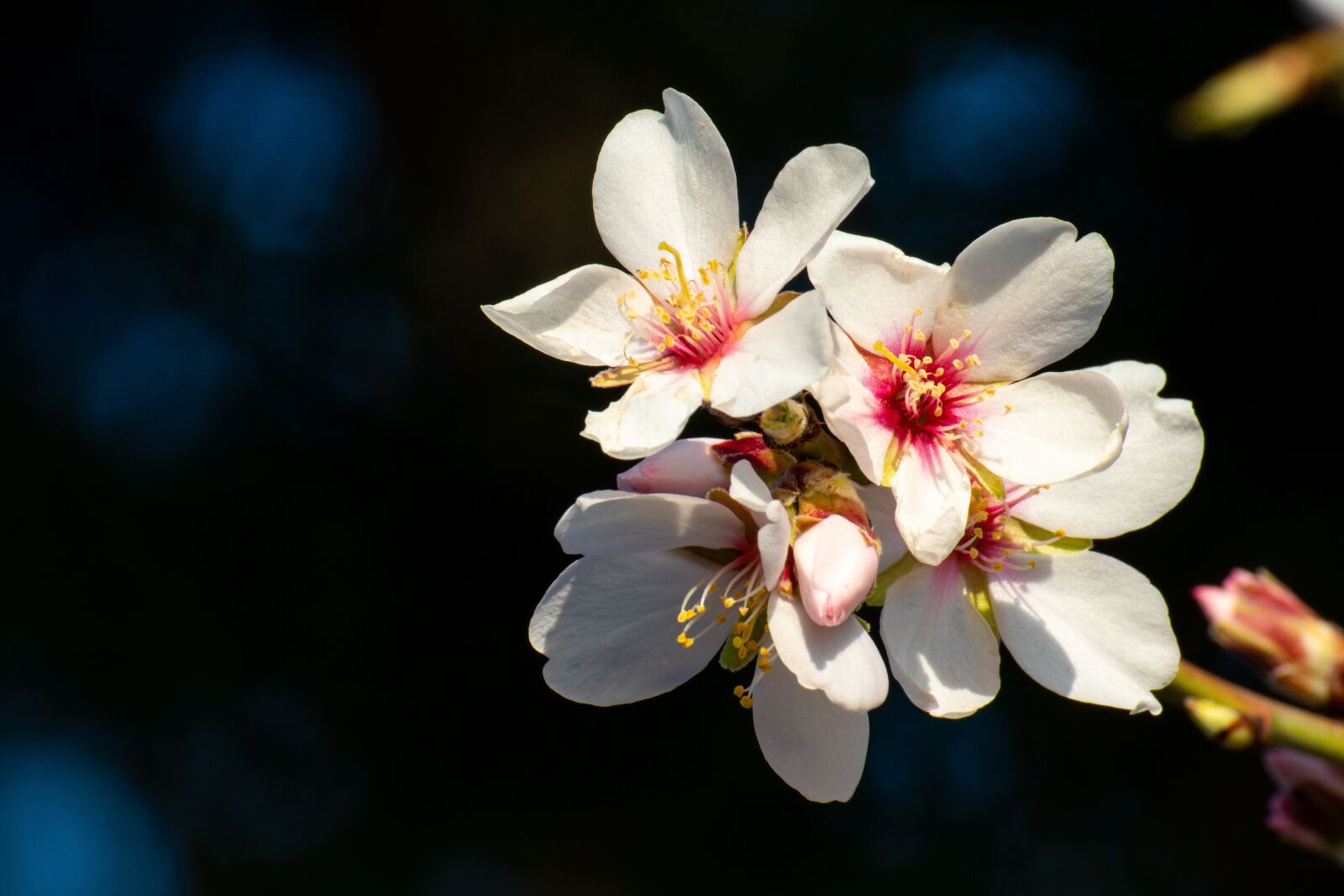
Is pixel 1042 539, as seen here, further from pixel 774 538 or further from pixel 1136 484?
pixel 774 538

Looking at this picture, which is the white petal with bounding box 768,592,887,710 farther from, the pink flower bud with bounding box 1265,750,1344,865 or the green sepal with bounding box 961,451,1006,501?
the pink flower bud with bounding box 1265,750,1344,865

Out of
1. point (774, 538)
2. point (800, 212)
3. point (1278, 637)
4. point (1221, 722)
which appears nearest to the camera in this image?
point (774, 538)

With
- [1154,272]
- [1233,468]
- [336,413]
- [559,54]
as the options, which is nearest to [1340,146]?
[1154,272]

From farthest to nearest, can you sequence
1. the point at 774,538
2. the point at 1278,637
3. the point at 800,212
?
the point at 1278,637, the point at 800,212, the point at 774,538

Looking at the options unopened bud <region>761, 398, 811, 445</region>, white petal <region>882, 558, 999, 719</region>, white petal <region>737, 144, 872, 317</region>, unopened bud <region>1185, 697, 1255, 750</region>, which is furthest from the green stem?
white petal <region>737, 144, 872, 317</region>

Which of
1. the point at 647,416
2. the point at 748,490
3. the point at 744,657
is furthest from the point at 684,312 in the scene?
the point at 744,657

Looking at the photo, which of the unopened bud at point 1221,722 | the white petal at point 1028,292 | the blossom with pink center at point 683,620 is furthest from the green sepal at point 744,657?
the unopened bud at point 1221,722

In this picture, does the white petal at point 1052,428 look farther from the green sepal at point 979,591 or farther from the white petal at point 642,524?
the white petal at point 642,524
